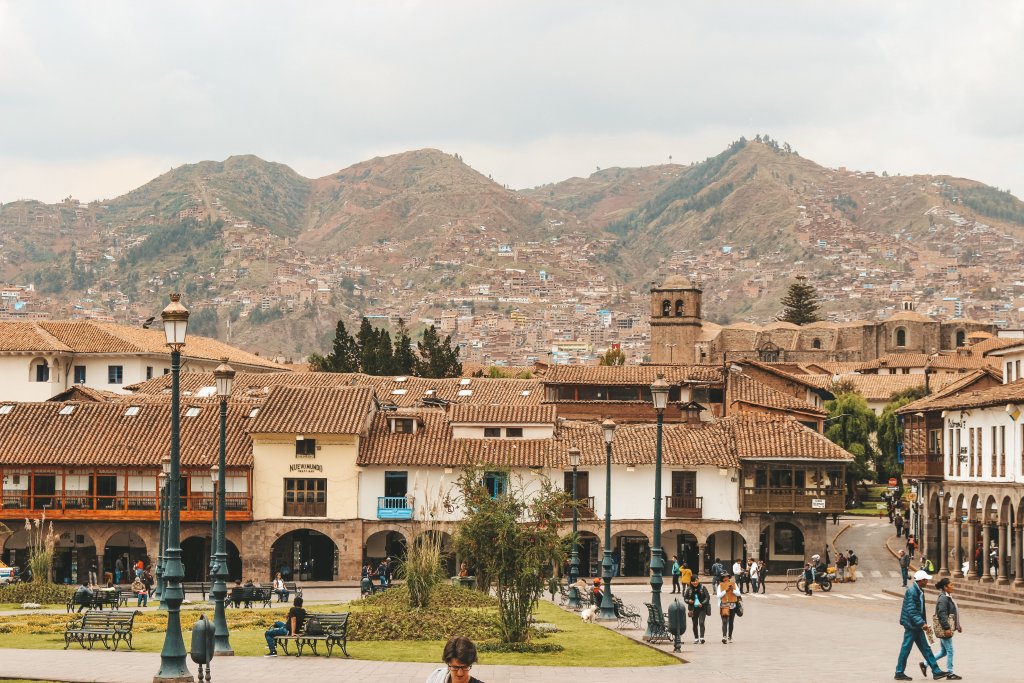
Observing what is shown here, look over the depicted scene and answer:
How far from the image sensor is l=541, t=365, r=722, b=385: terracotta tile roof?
66562mm

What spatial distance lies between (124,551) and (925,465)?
2966 cm

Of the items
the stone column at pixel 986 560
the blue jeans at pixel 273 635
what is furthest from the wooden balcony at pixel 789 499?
the blue jeans at pixel 273 635

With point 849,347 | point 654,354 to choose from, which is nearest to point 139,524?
point 654,354

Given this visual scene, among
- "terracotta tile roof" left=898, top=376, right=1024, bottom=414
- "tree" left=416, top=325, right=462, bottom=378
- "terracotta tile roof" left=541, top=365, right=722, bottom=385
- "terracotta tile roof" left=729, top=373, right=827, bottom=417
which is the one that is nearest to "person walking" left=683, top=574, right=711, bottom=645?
"terracotta tile roof" left=898, top=376, right=1024, bottom=414

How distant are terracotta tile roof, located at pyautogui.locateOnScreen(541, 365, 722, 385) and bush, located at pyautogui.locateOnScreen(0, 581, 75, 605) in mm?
30727

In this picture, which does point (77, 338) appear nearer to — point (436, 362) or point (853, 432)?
point (436, 362)

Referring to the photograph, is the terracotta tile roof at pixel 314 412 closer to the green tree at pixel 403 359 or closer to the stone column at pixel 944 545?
the stone column at pixel 944 545

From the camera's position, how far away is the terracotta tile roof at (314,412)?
5809cm

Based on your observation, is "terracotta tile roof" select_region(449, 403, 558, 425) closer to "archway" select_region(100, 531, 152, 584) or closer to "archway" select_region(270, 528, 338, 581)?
"archway" select_region(270, 528, 338, 581)

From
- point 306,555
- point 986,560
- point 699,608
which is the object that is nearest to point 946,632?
point 699,608

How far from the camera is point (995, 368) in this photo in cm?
6359

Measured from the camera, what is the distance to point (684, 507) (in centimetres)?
5841

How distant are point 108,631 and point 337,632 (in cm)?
389

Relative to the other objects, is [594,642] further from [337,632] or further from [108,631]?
[108,631]
